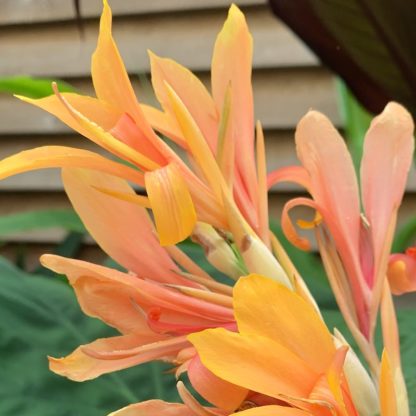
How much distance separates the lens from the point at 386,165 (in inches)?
14.3

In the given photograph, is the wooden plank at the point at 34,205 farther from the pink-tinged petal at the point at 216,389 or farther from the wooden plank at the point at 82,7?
the pink-tinged petal at the point at 216,389

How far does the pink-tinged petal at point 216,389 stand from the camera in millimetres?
279

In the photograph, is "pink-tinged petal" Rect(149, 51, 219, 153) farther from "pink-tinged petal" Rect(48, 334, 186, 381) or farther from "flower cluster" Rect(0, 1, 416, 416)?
"pink-tinged petal" Rect(48, 334, 186, 381)

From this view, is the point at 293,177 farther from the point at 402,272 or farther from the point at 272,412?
the point at 272,412

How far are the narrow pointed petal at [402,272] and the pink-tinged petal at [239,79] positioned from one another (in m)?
0.10

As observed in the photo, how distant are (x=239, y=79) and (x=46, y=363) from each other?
1.33 ft

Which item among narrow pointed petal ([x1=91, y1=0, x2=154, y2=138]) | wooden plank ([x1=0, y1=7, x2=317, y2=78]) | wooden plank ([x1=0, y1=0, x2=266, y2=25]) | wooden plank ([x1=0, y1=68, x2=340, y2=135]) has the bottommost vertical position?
narrow pointed petal ([x1=91, y1=0, x2=154, y2=138])

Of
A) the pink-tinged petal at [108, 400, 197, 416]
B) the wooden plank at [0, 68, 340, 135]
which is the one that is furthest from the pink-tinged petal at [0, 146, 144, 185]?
the wooden plank at [0, 68, 340, 135]

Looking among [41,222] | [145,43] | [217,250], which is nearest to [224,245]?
[217,250]

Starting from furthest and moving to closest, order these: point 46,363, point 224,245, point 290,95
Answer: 1. point 290,95
2. point 46,363
3. point 224,245

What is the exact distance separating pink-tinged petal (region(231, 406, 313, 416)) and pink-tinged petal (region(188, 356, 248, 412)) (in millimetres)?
32

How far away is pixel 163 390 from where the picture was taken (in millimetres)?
682

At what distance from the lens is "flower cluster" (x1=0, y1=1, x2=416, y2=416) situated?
0.25 m

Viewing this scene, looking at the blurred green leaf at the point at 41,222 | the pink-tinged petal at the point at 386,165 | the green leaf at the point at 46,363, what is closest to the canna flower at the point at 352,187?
the pink-tinged petal at the point at 386,165
